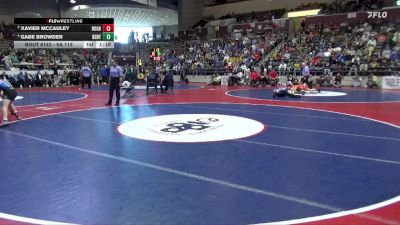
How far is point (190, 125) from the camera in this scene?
842 centimetres

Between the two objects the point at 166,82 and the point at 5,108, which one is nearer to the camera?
the point at 5,108

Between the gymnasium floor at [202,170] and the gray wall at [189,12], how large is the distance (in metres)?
33.0

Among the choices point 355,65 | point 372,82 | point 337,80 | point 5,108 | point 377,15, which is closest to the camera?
point 5,108

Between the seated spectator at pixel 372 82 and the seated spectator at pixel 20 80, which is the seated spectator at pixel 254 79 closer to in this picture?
the seated spectator at pixel 372 82

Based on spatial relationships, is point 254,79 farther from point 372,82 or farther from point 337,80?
point 372,82

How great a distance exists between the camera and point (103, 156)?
6043mm

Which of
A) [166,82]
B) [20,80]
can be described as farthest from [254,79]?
[20,80]

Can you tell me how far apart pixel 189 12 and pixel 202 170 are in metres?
38.3

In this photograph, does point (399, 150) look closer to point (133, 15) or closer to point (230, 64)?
point (230, 64)

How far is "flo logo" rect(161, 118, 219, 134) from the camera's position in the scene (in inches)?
314

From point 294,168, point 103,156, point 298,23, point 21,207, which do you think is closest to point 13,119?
point 103,156
